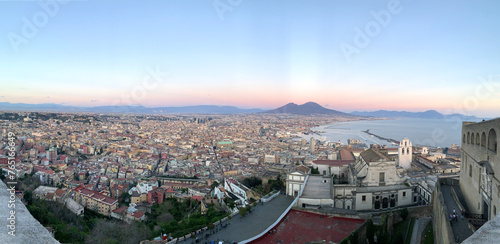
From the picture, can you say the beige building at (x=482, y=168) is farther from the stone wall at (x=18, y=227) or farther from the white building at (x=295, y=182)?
the stone wall at (x=18, y=227)

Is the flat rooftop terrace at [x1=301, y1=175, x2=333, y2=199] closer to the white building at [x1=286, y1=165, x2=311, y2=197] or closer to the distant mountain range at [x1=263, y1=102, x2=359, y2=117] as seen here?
the white building at [x1=286, y1=165, x2=311, y2=197]

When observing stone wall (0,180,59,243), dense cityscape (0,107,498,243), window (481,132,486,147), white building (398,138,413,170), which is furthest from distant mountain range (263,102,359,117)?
stone wall (0,180,59,243)

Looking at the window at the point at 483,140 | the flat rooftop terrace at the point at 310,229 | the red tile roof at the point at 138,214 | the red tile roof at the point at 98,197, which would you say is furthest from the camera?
the red tile roof at the point at 98,197

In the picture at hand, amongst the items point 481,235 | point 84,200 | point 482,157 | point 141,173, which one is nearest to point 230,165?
point 141,173

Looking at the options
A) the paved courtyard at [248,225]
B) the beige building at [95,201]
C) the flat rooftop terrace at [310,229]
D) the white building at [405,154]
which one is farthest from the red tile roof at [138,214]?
the white building at [405,154]

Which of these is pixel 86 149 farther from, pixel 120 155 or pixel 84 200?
pixel 84 200
